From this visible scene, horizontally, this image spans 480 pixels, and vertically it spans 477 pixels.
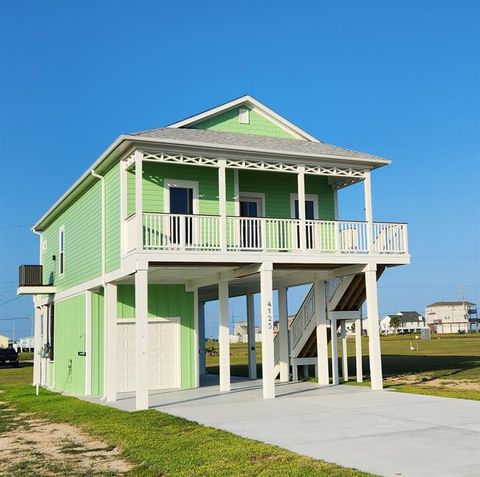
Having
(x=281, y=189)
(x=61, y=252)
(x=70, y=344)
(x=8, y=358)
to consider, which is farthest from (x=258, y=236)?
(x=8, y=358)

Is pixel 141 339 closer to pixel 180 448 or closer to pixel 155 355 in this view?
pixel 155 355

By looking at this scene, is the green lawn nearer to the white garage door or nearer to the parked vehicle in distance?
the white garage door

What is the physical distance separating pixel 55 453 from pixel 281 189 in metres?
12.9

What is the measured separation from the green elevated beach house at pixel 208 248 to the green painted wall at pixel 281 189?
4 cm

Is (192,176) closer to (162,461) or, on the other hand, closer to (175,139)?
(175,139)

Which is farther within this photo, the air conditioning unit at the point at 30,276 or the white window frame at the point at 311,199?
the air conditioning unit at the point at 30,276

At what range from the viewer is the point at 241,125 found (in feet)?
72.4

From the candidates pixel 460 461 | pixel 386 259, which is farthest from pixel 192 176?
pixel 460 461

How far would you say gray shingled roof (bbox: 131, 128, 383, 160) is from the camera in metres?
17.8

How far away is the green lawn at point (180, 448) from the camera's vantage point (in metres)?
8.34

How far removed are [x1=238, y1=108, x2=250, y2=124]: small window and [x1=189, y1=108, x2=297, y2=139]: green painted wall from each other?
104 mm

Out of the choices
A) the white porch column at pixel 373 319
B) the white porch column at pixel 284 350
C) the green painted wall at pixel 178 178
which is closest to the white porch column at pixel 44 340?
the white porch column at pixel 284 350

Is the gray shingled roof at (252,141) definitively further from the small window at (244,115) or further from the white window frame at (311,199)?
the white window frame at (311,199)

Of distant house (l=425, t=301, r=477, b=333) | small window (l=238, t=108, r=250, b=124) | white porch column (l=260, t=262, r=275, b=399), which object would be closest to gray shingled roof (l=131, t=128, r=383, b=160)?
small window (l=238, t=108, r=250, b=124)
